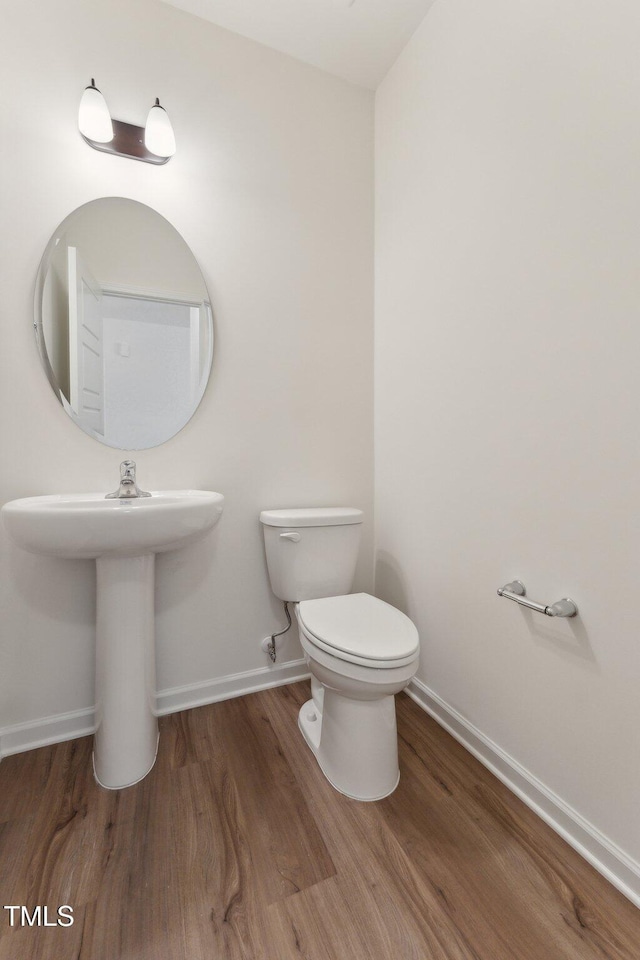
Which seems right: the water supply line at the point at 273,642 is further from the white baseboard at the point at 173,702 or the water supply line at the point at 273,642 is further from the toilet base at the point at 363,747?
the toilet base at the point at 363,747

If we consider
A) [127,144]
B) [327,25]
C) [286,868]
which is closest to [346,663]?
[286,868]

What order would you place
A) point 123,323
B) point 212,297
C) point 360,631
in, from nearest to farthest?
point 360,631
point 123,323
point 212,297

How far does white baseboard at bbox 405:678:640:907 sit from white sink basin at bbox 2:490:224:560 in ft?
3.60

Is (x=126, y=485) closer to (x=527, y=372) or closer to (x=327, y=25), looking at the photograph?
(x=527, y=372)

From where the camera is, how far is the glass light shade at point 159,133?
1415mm

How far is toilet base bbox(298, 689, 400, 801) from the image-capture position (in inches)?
47.1

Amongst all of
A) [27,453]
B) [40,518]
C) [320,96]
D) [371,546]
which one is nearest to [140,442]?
[27,453]

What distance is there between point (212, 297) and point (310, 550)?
100cm

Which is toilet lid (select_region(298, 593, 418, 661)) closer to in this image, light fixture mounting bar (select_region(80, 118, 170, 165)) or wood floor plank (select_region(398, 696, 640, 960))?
wood floor plank (select_region(398, 696, 640, 960))

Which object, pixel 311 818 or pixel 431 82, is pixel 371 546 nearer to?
pixel 311 818

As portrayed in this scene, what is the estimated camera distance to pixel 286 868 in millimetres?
1005

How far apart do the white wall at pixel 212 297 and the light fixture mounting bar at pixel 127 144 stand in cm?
3

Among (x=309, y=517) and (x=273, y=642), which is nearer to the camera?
(x=309, y=517)

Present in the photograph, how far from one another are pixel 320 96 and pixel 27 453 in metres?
1.77
